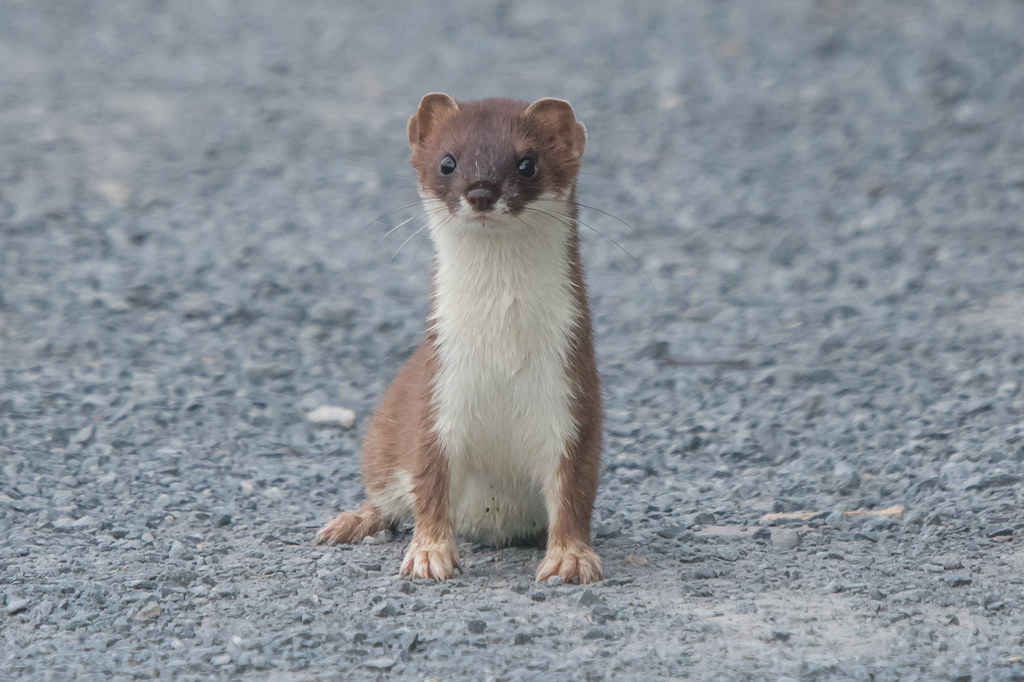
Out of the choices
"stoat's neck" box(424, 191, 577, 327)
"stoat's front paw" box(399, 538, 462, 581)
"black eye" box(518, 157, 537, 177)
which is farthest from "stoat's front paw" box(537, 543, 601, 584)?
"black eye" box(518, 157, 537, 177)

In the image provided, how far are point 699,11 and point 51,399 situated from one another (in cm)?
940

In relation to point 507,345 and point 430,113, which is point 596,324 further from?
point 507,345

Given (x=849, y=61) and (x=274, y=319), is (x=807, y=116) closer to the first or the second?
(x=849, y=61)

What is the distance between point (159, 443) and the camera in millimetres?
6715

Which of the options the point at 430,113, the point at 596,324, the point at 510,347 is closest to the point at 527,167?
the point at 430,113

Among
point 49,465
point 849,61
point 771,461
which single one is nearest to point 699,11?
point 849,61

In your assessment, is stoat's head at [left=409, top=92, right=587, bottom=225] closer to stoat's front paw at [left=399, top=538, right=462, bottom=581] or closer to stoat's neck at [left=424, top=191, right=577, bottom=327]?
stoat's neck at [left=424, top=191, right=577, bottom=327]

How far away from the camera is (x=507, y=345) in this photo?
484 cm

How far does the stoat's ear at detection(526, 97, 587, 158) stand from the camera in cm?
491

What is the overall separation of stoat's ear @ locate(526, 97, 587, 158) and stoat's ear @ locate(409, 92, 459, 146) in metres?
0.29

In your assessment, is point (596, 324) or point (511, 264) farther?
point (596, 324)

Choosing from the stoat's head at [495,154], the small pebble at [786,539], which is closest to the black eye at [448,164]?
the stoat's head at [495,154]

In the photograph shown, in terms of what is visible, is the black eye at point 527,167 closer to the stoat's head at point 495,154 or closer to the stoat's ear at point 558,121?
the stoat's head at point 495,154

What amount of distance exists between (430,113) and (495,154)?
1.57 feet
